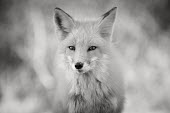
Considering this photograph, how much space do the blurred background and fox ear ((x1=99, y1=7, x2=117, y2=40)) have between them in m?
1.11

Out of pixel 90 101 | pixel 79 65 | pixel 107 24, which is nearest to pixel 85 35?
pixel 107 24

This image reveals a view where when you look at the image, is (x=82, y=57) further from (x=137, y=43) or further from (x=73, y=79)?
(x=137, y=43)

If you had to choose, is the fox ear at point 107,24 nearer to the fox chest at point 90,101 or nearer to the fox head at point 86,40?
the fox head at point 86,40

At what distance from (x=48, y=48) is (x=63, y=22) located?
110cm

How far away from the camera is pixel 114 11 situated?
2395mm

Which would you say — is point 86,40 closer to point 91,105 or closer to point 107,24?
point 107,24

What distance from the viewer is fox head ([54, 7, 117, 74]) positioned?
7.36 feet

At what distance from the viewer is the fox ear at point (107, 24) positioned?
2.37 m

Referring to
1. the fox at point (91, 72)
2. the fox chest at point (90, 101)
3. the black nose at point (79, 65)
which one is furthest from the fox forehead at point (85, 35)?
the fox chest at point (90, 101)

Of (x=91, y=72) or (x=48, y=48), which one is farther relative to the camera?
(x=48, y=48)

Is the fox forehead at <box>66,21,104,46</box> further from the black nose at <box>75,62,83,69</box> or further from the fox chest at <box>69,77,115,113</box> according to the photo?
the fox chest at <box>69,77,115,113</box>

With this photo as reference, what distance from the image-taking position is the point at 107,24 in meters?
2.41

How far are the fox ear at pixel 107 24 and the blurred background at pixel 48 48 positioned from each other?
3.65ft

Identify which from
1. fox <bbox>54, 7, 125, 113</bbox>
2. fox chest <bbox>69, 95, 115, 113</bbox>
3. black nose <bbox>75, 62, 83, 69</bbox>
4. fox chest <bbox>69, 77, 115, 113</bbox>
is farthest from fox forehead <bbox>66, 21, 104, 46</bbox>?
fox chest <bbox>69, 95, 115, 113</bbox>
